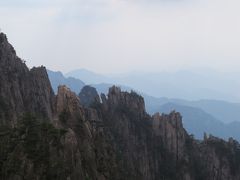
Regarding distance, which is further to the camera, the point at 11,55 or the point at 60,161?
the point at 11,55

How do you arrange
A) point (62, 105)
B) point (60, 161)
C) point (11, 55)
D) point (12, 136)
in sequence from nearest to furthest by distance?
point (60, 161) < point (12, 136) < point (62, 105) < point (11, 55)

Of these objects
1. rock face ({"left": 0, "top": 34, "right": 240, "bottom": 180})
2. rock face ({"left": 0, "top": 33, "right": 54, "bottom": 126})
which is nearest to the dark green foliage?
rock face ({"left": 0, "top": 34, "right": 240, "bottom": 180})

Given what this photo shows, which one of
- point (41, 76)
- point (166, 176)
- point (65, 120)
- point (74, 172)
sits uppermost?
point (41, 76)

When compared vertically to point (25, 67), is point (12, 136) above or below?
below

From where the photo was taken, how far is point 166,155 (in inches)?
4326

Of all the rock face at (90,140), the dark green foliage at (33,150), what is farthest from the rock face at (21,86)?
the dark green foliage at (33,150)

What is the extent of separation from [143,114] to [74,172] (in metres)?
74.0

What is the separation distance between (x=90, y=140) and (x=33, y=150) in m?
9.19

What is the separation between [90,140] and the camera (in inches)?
1996

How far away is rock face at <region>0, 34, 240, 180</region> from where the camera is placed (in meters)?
42.7

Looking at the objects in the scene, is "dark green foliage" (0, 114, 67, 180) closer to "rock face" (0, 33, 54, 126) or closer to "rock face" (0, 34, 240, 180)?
"rock face" (0, 34, 240, 180)

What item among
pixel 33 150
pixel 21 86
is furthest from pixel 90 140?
pixel 21 86

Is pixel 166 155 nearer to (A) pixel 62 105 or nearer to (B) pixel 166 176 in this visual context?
(B) pixel 166 176

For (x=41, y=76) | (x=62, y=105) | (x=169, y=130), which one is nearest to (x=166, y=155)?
(x=169, y=130)
